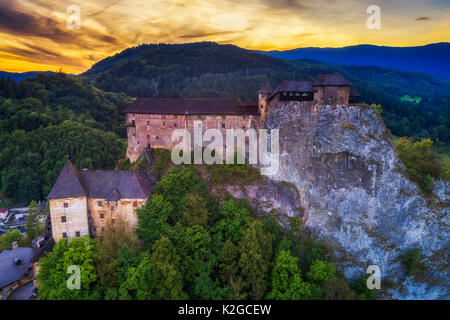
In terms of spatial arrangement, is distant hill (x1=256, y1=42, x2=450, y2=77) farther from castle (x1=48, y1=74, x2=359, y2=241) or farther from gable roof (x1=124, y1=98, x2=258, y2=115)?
gable roof (x1=124, y1=98, x2=258, y2=115)

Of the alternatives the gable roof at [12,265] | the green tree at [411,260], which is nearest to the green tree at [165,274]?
the gable roof at [12,265]

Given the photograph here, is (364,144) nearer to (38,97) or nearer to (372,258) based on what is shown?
(372,258)

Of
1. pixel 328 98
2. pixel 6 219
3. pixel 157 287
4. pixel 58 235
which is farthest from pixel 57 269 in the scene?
pixel 6 219

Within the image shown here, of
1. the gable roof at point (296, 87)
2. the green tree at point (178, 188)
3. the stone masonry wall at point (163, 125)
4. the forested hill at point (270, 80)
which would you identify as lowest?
the green tree at point (178, 188)

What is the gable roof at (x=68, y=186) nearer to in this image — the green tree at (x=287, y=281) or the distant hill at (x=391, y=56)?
the green tree at (x=287, y=281)

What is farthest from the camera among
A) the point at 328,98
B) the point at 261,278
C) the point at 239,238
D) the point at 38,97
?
the point at 38,97

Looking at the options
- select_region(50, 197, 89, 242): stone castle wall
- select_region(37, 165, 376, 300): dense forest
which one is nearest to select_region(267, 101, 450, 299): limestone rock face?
select_region(37, 165, 376, 300): dense forest
